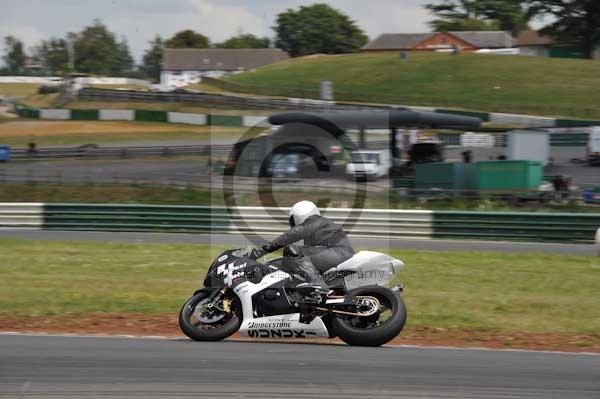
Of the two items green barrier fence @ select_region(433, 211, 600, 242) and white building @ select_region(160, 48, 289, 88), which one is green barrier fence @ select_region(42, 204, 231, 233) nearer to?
green barrier fence @ select_region(433, 211, 600, 242)

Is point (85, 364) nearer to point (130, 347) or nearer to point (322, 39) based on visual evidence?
point (130, 347)

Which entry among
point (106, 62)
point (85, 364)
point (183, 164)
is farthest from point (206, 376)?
point (106, 62)

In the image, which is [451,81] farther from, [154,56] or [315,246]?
[154,56]

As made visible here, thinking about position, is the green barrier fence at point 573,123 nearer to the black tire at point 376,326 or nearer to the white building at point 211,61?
the black tire at point 376,326

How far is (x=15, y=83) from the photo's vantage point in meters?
82.8

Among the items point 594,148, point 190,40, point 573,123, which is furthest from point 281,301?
point 190,40

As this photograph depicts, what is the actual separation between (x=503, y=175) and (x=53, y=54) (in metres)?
96.8

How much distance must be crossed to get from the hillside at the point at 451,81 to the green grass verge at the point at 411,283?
123ft

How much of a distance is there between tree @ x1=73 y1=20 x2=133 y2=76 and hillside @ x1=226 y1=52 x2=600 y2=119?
3305cm

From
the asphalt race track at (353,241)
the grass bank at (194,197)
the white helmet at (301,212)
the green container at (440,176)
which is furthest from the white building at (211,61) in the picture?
the white helmet at (301,212)

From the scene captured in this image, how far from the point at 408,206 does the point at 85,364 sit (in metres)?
16.2

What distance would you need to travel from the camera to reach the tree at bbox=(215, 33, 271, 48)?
123m

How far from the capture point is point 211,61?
105m

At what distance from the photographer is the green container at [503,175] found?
24.9 metres
